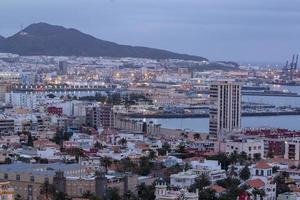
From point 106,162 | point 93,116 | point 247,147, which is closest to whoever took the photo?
point 106,162

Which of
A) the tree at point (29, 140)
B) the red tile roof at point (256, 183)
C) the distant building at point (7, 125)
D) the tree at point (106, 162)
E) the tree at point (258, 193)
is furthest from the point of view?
the distant building at point (7, 125)

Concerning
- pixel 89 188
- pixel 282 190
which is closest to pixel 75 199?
pixel 89 188

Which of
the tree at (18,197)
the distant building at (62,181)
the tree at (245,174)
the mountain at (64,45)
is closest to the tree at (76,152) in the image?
the distant building at (62,181)

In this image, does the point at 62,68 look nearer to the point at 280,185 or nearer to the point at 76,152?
the point at 76,152

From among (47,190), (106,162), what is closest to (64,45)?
(106,162)

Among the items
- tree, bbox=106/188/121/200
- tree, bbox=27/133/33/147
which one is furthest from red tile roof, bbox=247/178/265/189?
tree, bbox=27/133/33/147

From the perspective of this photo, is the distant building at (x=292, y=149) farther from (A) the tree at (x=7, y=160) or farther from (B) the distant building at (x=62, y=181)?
(B) the distant building at (x=62, y=181)

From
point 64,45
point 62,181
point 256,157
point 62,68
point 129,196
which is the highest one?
point 64,45

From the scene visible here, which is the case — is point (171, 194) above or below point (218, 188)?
above
